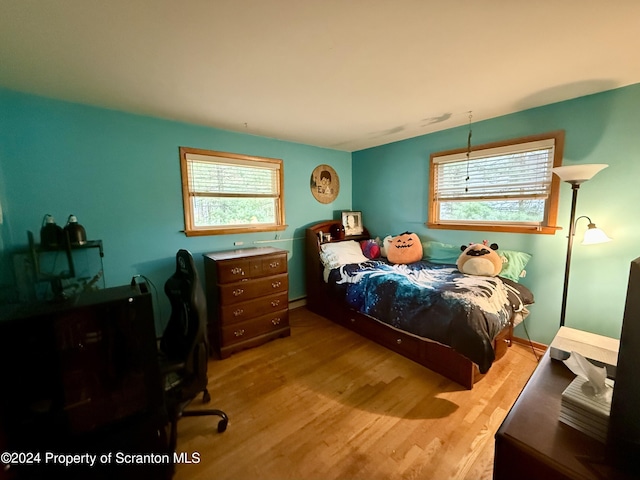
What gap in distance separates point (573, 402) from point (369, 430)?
1.15m

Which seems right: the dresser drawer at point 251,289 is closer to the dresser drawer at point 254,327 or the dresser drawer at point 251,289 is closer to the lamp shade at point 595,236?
the dresser drawer at point 254,327

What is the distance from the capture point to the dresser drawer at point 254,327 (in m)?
2.44

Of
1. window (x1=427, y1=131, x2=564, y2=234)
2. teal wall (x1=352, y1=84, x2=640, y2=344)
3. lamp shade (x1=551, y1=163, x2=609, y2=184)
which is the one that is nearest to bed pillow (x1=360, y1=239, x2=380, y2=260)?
window (x1=427, y1=131, x2=564, y2=234)

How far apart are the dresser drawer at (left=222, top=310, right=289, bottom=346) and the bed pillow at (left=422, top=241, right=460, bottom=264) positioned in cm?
184

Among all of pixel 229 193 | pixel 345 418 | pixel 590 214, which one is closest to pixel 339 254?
pixel 229 193

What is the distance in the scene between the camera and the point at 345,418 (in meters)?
1.69

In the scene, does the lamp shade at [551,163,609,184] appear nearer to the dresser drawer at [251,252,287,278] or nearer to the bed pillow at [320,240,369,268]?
the bed pillow at [320,240,369,268]

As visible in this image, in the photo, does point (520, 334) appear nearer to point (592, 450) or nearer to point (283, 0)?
point (592, 450)

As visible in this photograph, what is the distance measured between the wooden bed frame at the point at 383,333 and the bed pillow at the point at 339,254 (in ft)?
0.41

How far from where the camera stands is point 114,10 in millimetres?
1147

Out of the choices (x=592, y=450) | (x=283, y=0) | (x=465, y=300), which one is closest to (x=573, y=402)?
(x=592, y=450)

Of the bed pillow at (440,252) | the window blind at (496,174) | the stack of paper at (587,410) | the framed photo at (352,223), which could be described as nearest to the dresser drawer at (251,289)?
the framed photo at (352,223)

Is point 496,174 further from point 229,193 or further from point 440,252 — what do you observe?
point 229,193

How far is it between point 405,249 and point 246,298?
189cm
